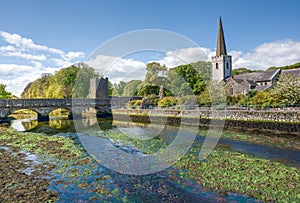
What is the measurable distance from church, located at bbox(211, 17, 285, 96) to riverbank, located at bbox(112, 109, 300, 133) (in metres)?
19.6

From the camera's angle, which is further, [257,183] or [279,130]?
[279,130]

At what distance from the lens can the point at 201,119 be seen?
27.0 metres

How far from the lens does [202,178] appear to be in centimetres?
869

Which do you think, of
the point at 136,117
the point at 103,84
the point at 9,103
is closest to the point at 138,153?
the point at 136,117

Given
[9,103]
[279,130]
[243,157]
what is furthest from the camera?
[9,103]

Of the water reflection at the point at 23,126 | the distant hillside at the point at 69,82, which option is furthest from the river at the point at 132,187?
the distant hillside at the point at 69,82

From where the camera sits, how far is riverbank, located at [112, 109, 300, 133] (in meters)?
19.9

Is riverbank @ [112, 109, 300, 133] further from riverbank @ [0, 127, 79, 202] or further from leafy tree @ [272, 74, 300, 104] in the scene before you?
riverbank @ [0, 127, 79, 202]

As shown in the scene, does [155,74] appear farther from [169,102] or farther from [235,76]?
Result: [169,102]

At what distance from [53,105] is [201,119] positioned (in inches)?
1040

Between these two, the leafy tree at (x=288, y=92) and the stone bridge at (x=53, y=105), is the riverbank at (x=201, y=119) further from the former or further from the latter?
the stone bridge at (x=53, y=105)

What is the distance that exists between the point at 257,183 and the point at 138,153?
699 cm

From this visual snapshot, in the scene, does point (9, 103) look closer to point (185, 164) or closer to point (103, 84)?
point (103, 84)

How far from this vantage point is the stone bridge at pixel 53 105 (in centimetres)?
3472
